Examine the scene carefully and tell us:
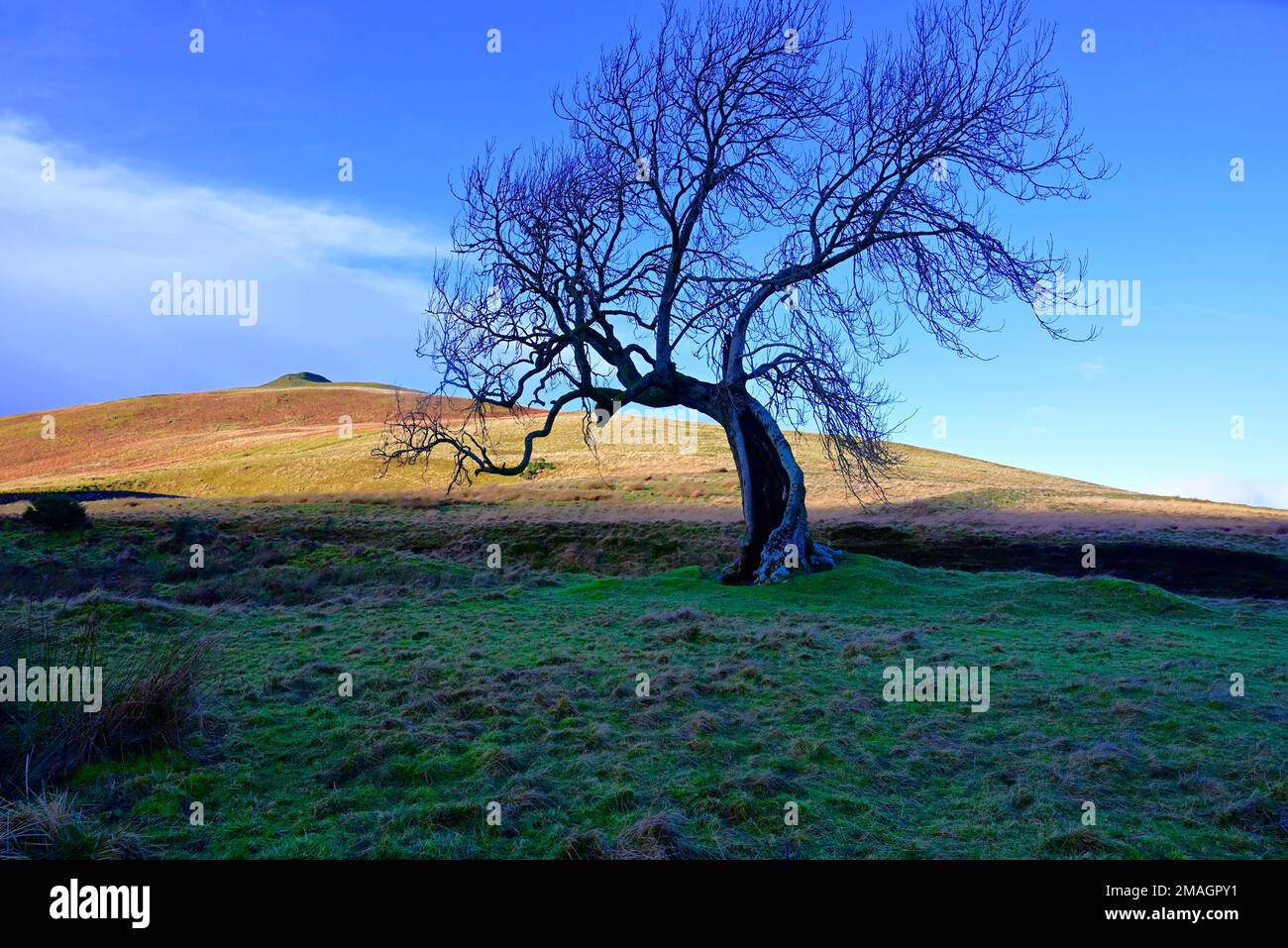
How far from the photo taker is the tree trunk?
21.0m

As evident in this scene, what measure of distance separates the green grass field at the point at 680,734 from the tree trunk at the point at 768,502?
10.8 ft

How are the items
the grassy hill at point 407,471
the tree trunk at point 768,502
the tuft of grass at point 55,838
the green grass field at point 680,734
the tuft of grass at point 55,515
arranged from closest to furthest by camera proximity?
the tuft of grass at point 55,838 → the green grass field at point 680,734 → the tree trunk at point 768,502 → the tuft of grass at point 55,515 → the grassy hill at point 407,471

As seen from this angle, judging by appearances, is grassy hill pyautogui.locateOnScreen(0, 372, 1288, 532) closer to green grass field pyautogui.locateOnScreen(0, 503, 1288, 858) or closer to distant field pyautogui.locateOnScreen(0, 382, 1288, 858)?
distant field pyautogui.locateOnScreen(0, 382, 1288, 858)

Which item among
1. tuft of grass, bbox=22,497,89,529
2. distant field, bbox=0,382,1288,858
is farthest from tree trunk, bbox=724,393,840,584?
tuft of grass, bbox=22,497,89,529

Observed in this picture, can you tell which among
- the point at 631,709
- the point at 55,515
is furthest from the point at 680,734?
the point at 55,515

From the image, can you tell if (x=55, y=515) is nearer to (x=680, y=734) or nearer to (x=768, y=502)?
(x=768, y=502)

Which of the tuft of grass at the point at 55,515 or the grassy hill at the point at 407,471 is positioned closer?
the tuft of grass at the point at 55,515

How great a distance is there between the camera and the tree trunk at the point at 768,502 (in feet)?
68.7

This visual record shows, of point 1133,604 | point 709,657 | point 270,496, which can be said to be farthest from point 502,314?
point 270,496

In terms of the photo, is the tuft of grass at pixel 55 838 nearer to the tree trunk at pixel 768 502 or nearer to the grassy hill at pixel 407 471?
the tree trunk at pixel 768 502

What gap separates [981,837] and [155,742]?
6.77 metres

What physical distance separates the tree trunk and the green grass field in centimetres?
329

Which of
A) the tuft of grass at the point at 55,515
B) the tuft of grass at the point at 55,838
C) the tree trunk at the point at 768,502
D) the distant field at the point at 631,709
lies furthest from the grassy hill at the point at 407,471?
the tuft of grass at the point at 55,838
